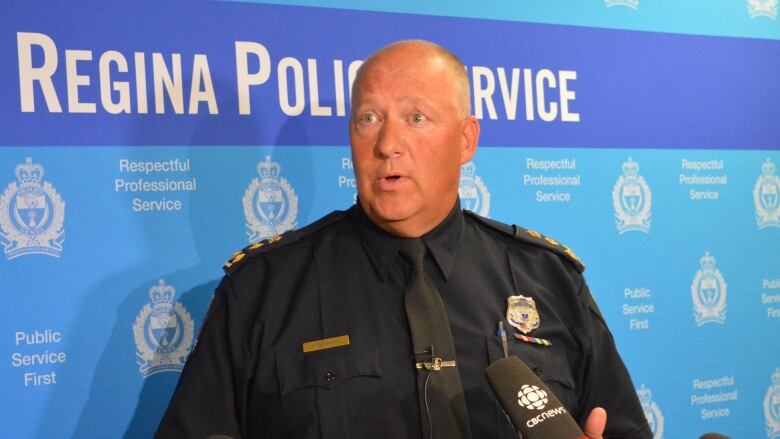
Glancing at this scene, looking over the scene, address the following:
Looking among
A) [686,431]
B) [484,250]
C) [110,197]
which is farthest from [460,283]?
[686,431]

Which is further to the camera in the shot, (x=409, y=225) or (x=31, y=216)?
(x=31, y=216)

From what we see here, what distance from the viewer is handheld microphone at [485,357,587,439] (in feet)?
4.41

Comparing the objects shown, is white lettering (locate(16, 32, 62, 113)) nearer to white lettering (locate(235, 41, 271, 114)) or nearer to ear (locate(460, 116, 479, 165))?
white lettering (locate(235, 41, 271, 114))

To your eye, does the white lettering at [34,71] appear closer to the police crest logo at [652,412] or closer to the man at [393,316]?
the man at [393,316]

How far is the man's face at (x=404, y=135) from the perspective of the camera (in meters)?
1.86

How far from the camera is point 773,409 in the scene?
3.17m

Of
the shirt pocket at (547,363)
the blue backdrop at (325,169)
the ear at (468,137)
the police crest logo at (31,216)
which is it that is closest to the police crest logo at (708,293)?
the blue backdrop at (325,169)

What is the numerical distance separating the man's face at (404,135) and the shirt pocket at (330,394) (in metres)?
0.33

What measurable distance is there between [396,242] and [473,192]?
829 mm

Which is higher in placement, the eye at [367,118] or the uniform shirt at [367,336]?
the eye at [367,118]

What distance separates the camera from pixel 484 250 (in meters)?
2.05

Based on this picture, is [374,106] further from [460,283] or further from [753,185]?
[753,185]

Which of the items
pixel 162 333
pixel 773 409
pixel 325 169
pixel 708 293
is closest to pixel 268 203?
pixel 325 169

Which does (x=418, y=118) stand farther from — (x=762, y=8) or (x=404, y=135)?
(x=762, y=8)
